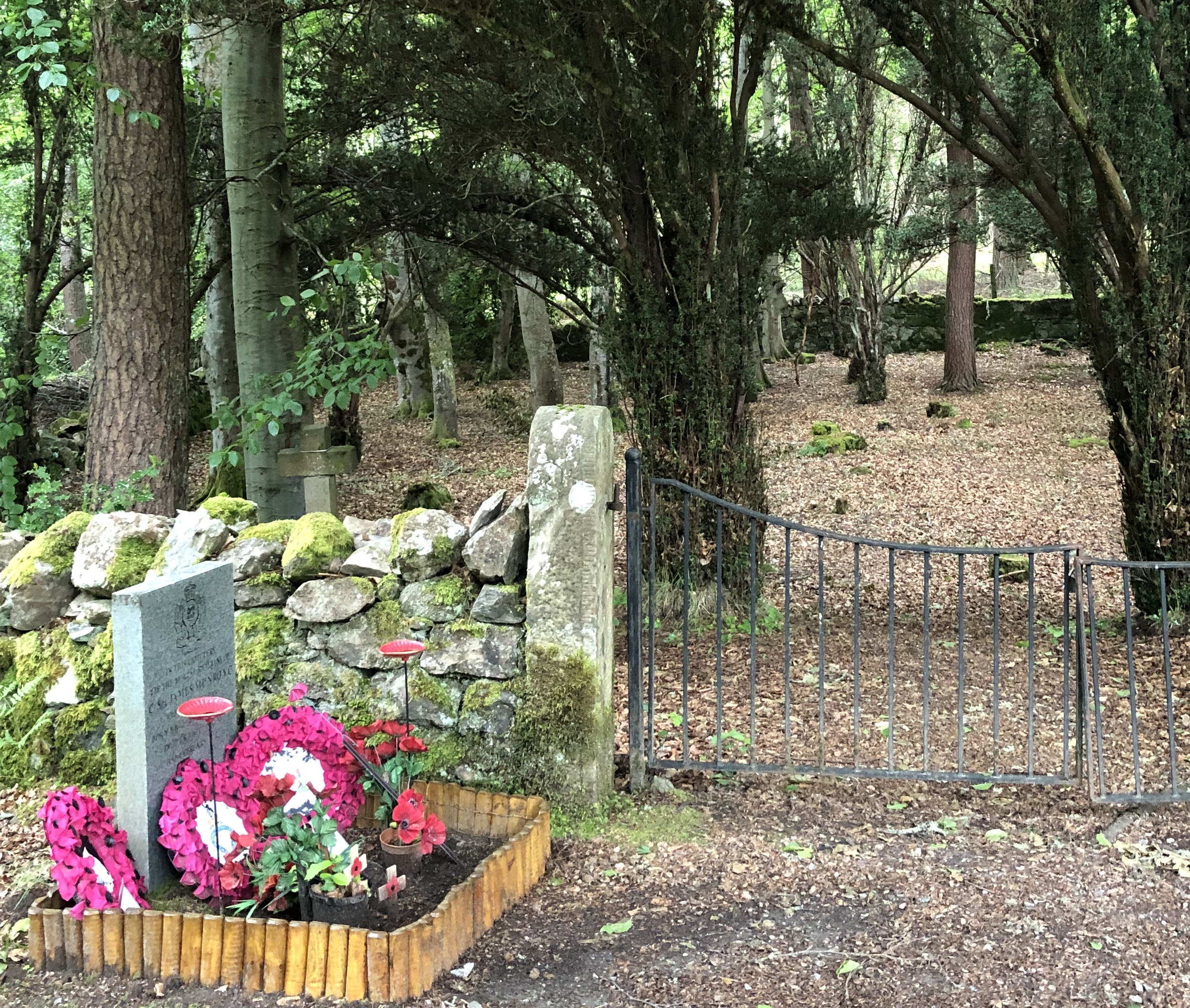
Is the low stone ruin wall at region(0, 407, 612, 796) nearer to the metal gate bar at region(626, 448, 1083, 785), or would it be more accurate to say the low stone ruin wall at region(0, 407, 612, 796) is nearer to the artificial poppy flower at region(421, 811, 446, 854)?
the metal gate bar at region(626, 448, 1083, 785)

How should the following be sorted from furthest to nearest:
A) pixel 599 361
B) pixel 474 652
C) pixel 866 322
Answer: pixel 866 322 < pixel 599 361 < pixel 474 652

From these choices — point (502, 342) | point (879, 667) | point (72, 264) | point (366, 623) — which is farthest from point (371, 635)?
point (502, 342)

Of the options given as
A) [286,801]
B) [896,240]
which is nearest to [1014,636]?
[286,801]

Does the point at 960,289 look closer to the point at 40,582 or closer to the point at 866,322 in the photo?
the point at 866,322

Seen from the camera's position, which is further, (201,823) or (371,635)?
(371,635)

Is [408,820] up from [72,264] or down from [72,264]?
down

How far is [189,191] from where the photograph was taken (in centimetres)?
677

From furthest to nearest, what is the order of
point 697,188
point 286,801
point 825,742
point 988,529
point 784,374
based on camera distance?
1. point 784,374
2. point 988,529
3. point 697,188
4. point 825,742
5. point 286,801

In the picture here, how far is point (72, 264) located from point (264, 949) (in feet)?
32.9

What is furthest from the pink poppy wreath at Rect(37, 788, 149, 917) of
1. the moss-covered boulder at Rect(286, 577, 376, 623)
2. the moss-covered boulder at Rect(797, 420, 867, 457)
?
the moss-covered boulder at Rect(797, 420, 867, 457)

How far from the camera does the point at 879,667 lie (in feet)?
18.9

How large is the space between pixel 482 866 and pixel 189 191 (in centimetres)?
532

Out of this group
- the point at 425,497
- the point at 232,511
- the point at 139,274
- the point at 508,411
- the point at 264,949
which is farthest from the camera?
the point at 508,411

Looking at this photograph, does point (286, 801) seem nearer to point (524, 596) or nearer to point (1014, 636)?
point (524, 596)
